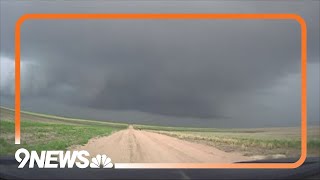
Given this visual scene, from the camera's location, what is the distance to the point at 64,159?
4512 millimetres

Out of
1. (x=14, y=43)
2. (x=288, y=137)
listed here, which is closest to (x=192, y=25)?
(x=288, y=137)

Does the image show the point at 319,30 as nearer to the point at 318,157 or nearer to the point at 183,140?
the point at 318,157

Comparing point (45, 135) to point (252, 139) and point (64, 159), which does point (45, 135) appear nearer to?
point (64, 159)

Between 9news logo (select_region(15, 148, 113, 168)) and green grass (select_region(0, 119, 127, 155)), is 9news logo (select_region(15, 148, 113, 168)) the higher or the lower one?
the lower one

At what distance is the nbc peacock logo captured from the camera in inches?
176

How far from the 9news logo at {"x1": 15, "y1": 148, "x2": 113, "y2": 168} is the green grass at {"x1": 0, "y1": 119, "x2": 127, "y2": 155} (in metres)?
0.06

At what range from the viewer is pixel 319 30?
4289mm

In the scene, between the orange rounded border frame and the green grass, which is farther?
the green grass

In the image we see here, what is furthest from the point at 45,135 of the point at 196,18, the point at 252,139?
the point at 252,139

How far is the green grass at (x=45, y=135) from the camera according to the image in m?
A: 4.54

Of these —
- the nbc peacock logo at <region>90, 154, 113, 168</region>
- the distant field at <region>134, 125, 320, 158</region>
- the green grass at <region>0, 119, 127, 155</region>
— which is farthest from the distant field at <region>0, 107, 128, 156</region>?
the distant field at <region>134, 125, 320, 158</region>

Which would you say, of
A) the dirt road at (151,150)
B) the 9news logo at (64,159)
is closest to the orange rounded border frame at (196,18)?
the dirt road at (151,150)

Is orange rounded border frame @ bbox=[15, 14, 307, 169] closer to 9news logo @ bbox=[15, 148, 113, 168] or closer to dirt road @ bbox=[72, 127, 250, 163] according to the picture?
dirt road @ bbox=[72, 127, 250, 163]

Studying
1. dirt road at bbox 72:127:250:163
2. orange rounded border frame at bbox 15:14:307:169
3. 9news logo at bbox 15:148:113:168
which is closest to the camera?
orange rounded border frame at bbox 15:14:307:169
